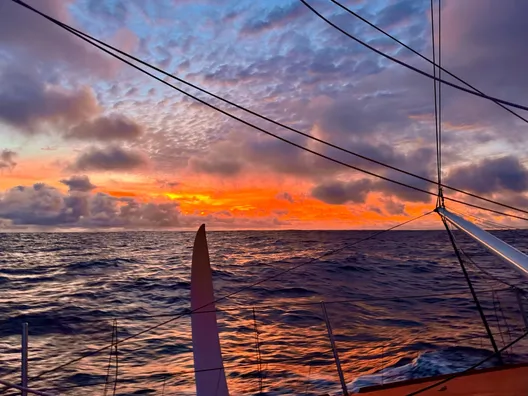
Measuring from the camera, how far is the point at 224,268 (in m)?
33.2

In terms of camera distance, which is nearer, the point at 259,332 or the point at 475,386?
the point at 475,386

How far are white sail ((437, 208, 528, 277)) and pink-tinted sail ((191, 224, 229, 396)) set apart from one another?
3739 millimetres

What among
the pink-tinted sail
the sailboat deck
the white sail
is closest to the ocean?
the pink-tinted sail

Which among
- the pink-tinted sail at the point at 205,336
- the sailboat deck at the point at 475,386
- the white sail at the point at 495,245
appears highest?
the white sail at the point at 495,245

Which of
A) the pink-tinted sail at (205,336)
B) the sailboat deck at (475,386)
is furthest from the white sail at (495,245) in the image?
the pink-tinted sail at (205,336)

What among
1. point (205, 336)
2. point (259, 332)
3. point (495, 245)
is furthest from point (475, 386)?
point (259, 332)

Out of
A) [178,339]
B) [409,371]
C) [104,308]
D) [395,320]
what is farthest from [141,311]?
[409,371]

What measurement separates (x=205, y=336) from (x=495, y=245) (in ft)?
13.5

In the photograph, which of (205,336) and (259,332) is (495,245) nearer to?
(205,336)

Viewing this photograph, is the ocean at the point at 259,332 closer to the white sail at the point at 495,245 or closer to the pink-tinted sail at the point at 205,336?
the pink-tinted sail at the point at 205,336

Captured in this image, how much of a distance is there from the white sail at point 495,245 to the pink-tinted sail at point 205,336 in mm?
3739

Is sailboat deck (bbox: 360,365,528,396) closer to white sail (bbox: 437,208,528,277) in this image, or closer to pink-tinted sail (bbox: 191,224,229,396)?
white sail (bbox: 437,208,528,277)

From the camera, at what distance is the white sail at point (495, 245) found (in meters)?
4.03

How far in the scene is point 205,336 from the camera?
6352 millimetres
